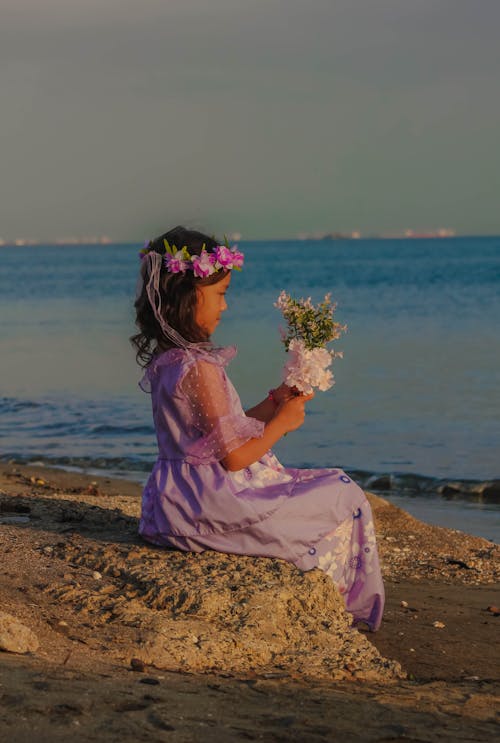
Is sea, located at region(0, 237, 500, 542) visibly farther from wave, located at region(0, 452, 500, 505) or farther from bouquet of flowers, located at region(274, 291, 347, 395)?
bouquet of flowers, located at region(274, 291, 347, 395)

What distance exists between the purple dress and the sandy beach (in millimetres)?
110

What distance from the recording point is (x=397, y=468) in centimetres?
1023

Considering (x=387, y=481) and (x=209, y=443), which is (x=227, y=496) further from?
(x=387, y=481)

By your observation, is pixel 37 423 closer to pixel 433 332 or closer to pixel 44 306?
pixel 433 332

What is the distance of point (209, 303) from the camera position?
457 centimetres

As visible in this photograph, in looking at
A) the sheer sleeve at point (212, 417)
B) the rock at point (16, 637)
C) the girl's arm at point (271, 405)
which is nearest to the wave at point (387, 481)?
the girl's arm at point (271, 405)

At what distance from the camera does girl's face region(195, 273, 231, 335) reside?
4.54m

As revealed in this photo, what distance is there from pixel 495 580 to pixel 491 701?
2.57 m

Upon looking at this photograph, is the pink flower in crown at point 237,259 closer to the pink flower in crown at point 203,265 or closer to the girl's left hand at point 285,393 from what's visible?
the pink flower in crown at point 203,265

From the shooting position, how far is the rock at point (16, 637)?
3623 millimetres

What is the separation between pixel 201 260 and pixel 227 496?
3.22 feet

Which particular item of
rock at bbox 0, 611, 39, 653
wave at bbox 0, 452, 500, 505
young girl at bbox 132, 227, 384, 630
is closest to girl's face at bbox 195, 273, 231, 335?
young girl at bbox 132, 227, 384, 630

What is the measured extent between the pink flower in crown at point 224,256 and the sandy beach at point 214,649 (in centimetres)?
124

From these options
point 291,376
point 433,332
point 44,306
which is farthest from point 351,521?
point 44,306
